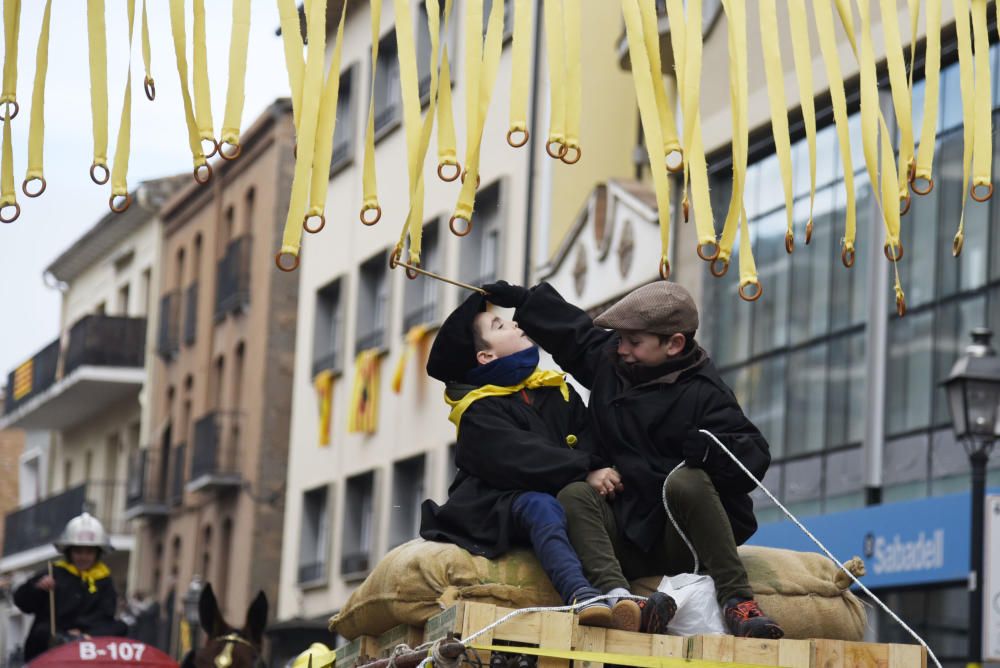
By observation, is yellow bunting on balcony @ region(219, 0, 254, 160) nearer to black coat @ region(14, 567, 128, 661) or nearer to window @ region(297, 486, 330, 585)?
black coat @ region(14, 567, 128, 661)

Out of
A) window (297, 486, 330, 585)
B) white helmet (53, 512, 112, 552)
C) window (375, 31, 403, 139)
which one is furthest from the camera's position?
window (297, 486, 330, 585)

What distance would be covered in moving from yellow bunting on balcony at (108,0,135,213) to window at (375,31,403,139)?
27.3 m

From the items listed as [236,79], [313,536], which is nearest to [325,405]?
[313,536]

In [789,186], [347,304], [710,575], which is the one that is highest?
[347,304]

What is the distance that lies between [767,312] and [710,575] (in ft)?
52.1

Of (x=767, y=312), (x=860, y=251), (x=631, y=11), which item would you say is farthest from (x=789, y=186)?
(x=767, y=312)

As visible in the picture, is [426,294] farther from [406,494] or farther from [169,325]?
[169,325]

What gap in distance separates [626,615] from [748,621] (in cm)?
38

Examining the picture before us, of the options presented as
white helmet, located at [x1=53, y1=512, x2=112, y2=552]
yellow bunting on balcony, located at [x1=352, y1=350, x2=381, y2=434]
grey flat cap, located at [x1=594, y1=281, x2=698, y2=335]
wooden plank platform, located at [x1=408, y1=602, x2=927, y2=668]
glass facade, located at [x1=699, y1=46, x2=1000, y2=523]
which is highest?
yellow bunting on balcony, located at [x1=352, y1=350, x2=381, y2=434]

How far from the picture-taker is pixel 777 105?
5484 millimetres

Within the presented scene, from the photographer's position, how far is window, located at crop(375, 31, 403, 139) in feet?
109

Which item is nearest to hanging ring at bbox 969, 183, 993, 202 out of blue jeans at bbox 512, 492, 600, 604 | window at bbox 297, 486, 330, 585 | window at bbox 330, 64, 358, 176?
blue jeans at bbox 512, 492, 600, 604

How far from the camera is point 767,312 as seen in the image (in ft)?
72.2

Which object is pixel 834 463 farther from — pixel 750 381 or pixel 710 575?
pixel 710 575
